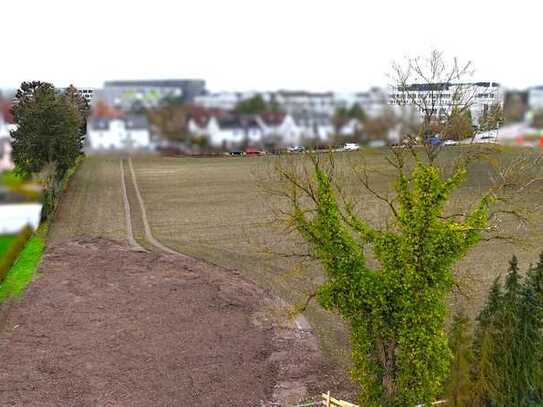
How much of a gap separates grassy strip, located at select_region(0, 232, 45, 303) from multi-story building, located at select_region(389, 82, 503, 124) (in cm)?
2019

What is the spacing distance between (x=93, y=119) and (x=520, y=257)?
94.5 feet

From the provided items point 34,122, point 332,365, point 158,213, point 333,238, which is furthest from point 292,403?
point 34,122

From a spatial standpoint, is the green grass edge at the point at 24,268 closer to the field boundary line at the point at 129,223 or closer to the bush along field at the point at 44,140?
the bush along field at the point at 44,140

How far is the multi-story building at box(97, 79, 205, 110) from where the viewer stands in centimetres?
728

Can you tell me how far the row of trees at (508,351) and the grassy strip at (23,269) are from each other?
20.5m

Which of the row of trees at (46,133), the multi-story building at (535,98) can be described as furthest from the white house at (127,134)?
the row of trees at (46,133)

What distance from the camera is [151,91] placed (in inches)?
289

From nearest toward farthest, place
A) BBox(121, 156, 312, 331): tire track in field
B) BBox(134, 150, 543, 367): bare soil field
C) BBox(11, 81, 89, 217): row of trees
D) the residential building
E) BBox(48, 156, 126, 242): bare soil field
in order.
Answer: the residential building
BBox(134, 150, 543, 367): bare soil field
BBox(121, 156, 312, 331): tire track in field
BBox(48, 156, 126, 242): bare soil field
BBox(11, 81, 89, 217): row of trees

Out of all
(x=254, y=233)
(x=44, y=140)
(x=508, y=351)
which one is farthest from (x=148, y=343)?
(x=44, y=140)

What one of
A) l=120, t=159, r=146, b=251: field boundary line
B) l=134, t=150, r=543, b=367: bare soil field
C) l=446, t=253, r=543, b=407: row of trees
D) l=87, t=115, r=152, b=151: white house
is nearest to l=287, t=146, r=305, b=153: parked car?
l=134, t=150, r=543, b=367: bare soil field

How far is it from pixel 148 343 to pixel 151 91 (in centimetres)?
1491

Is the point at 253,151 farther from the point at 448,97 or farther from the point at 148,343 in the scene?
the point at 148,343

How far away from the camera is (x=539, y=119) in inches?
443

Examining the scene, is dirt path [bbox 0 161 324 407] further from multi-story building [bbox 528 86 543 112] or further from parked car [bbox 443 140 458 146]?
multi-story building [bbox 528 86 543 112]
